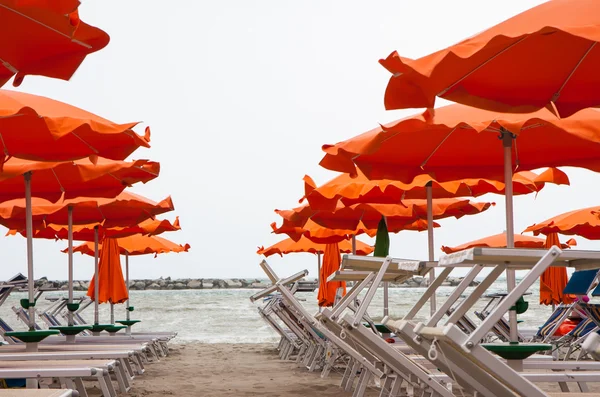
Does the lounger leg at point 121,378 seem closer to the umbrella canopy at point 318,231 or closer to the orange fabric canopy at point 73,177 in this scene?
the orange fabric canopy at point 73,177

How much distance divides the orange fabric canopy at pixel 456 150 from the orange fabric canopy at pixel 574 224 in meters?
6.48

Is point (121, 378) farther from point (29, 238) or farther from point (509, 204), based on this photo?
point (509, 204)

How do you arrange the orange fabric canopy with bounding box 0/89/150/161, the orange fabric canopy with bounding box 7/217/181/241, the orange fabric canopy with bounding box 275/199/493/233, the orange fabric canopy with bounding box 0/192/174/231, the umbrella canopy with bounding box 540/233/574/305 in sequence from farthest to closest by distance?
the umbrella canopy with bounding box 540/233/574/305 → the orange fabric canopy with bounding box 7/217/181/241 → the orange fabric canopy with bounding box 275/199/493/233 → the orange fabric canopy with bounding box 0/192/174/231 → the orange fabric canopy with bounding box 0/89/150/161

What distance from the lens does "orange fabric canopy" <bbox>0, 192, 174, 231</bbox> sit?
30.1 ft

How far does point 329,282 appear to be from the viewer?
42.7ft

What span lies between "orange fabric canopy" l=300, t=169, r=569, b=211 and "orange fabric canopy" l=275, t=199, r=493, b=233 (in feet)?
2.33

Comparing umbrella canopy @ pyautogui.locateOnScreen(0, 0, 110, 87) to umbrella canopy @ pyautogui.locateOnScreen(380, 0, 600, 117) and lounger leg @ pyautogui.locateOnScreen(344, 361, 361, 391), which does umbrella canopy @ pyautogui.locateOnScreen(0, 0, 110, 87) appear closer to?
umbrella canopy @ pyautogui.locateOnScreen(380, 0, 600, 117)

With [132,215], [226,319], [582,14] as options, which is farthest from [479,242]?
[226,319]

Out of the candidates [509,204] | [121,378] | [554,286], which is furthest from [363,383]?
[554,286]

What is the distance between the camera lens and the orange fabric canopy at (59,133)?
562 cm

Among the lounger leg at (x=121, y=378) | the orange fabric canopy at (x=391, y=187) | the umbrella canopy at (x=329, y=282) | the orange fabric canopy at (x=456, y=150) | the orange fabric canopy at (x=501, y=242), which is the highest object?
the orange fabric canopy at (x=456, y=150)

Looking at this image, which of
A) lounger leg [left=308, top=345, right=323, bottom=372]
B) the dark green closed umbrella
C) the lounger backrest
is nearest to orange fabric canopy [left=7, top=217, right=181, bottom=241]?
lounger leg [left=308, top=345, right=323, bottom=372]

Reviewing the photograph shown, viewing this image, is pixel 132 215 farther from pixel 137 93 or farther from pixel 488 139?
pixel 137 93

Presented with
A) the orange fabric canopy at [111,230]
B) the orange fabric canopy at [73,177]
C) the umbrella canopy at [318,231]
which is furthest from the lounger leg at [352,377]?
the orange fabric canopy at [111,230]
